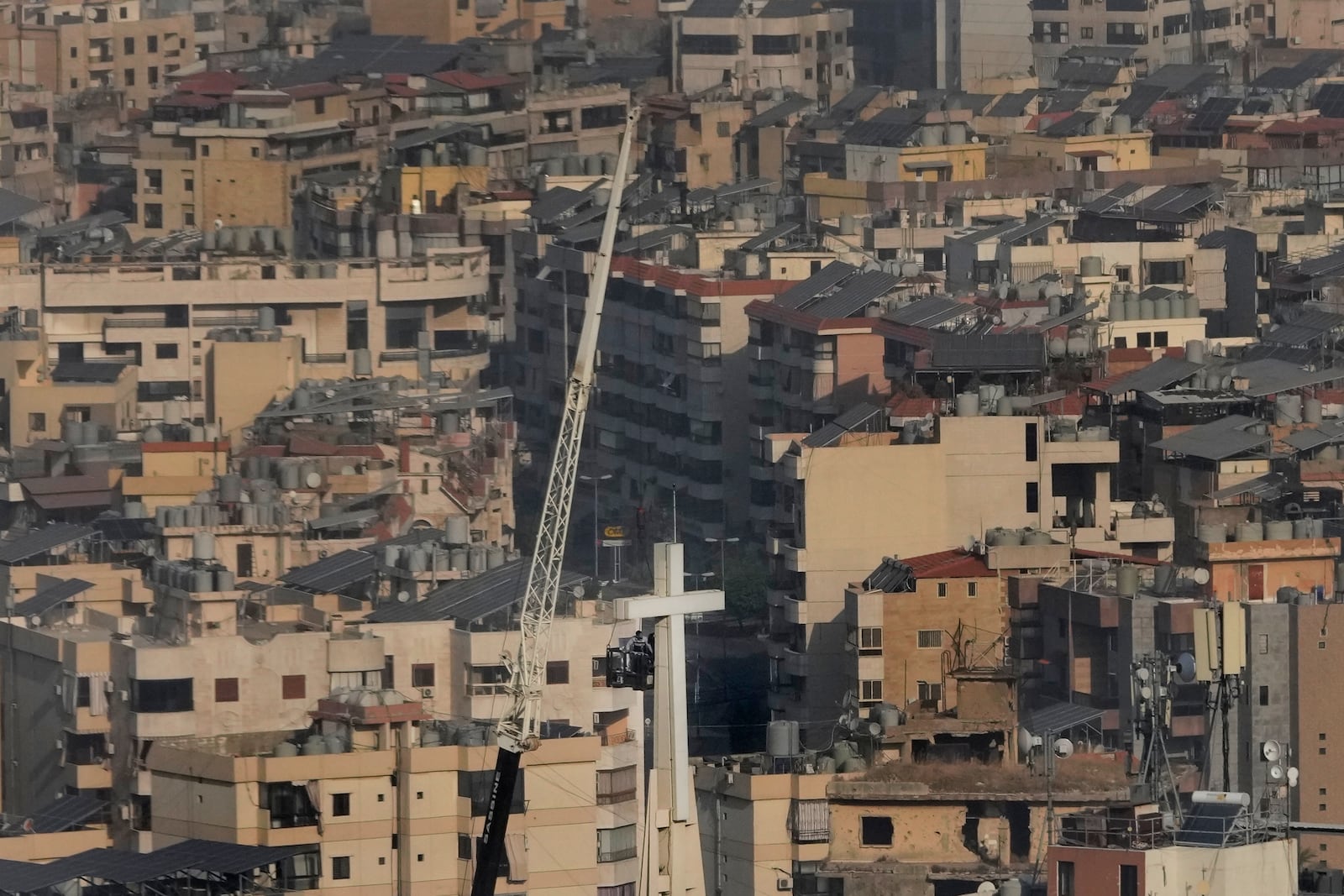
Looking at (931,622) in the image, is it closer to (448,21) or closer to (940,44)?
(940,44)

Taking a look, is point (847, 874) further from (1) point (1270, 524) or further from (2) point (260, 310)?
(2) point (260, 310)

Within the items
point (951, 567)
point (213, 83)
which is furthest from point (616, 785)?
point (213, 83)

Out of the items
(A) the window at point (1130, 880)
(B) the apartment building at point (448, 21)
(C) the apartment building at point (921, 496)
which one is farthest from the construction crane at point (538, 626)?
(B) the apartment building at point (448, 21)

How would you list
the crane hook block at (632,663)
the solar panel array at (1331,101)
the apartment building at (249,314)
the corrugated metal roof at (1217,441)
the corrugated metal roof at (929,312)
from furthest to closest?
the solar panel array at (1331,101) < the apartment building at (249,314) < the corrugated metal roof at (929,312) < the corrugated metal roof at (1217,441) < the crane hook block at (632,663)

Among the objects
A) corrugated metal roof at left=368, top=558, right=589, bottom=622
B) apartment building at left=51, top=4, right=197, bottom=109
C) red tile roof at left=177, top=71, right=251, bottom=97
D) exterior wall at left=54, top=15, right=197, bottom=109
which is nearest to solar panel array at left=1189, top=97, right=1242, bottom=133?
red tile roof at left=177, top=71, right=251, bottom=97

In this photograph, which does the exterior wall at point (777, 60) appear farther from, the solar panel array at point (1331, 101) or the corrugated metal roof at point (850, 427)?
the corrugated metal roof at point (850, 427)

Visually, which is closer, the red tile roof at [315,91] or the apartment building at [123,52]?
the red tile roof at [315,91]
